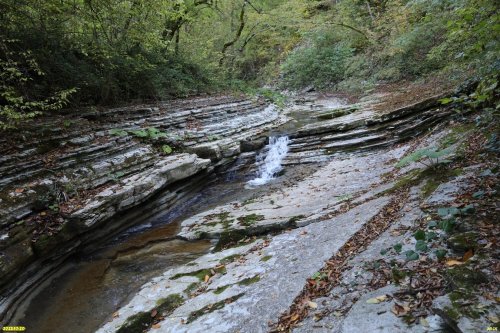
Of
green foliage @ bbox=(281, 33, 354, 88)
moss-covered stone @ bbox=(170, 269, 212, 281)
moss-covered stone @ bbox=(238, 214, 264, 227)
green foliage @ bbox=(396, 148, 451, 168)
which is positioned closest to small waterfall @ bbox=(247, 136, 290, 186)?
moss-covered stone @ bbox=(238, 214, 264, 227)

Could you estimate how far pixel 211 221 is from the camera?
746cm

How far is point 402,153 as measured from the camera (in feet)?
27.6

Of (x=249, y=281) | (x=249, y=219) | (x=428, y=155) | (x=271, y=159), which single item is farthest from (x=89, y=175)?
(x=428, y=155)

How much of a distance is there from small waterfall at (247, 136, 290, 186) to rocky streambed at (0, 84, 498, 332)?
0.52 feet

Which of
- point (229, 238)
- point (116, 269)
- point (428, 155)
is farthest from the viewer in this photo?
point (229, 238)

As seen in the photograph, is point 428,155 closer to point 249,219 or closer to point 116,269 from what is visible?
point 249,219

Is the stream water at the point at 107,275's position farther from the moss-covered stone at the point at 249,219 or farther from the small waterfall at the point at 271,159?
the small waterfall at the point at 271,159

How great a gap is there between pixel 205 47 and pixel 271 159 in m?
10.7

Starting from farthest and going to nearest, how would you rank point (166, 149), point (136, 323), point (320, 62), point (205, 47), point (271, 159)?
point (320, 62) → point (205, 47) → point (271, 159) → point (166, 149) → point (136, 323)

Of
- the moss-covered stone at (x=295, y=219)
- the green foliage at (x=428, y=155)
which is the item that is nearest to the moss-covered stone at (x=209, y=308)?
the moss-covered stone at (x=295, y=219)

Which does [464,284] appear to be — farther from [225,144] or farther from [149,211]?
[225,144]

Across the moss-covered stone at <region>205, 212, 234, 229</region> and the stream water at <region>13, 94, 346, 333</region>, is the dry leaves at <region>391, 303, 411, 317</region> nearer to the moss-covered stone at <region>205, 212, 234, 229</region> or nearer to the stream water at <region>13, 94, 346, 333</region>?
the stream water at <region>13, 94, 346, 333</region>

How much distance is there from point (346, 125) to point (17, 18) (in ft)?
30.9

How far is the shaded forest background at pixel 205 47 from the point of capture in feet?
25.0
